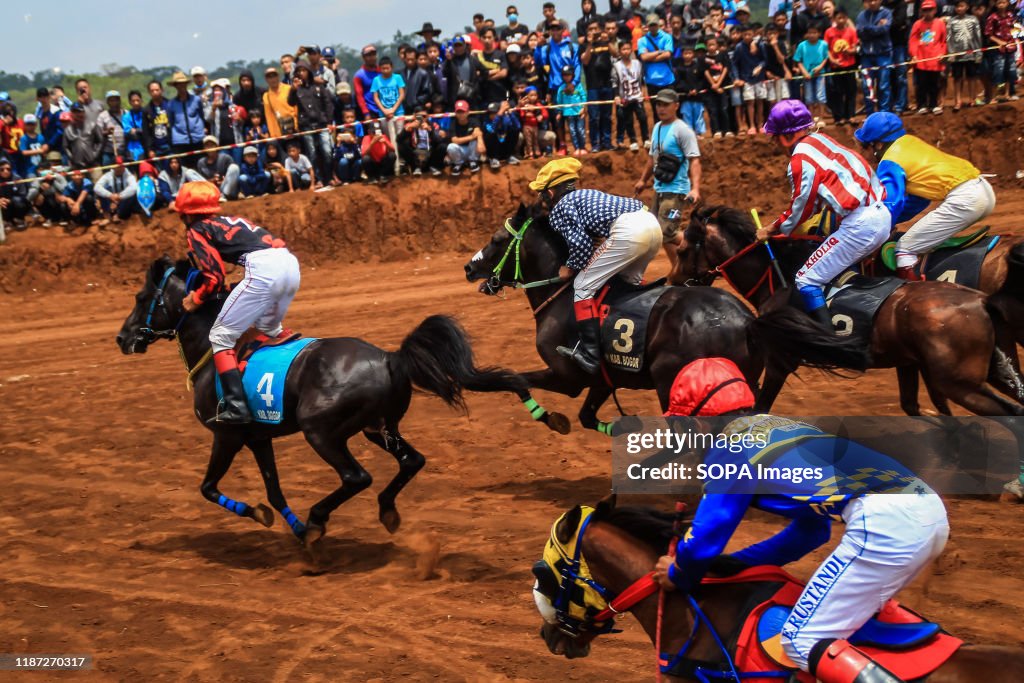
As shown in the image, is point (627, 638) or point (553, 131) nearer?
point (627, 638)

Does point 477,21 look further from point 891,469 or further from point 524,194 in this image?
point 891,469

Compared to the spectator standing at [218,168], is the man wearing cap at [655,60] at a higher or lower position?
higher

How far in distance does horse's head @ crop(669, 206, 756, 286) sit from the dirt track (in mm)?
1973

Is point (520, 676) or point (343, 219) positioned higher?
point (343, 219)

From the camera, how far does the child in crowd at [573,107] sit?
68.7 ft

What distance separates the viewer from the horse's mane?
32.2ft

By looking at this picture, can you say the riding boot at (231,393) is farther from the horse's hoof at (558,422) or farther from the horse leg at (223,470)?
the horse's hoof at (558,422)

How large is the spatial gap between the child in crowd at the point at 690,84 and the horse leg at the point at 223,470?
13.8 meters

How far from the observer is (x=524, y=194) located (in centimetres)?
2114

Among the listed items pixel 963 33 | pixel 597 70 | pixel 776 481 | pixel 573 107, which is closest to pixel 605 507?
pixel 776 481

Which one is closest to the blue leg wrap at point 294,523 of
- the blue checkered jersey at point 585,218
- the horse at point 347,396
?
the horse at point 347,396

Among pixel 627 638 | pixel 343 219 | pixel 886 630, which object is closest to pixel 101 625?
pixel 627 638

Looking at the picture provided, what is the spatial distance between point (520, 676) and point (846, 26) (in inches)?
671

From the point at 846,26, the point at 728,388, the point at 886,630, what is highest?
the point at 846,26
